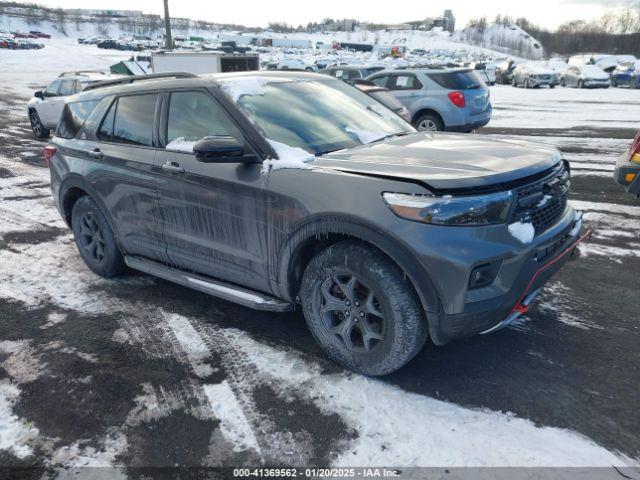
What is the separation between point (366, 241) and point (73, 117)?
140 inches

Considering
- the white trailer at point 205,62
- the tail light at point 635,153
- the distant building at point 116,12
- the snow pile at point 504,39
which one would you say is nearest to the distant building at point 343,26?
the snow pile at point 504,39

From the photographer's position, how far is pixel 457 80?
38.4 feet

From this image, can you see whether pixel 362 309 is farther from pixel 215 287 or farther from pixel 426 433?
pixel 215 287

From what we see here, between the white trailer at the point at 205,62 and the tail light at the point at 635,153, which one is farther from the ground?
the white trailer at the point at 205,62

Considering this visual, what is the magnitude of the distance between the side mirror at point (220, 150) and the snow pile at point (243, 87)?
47cm

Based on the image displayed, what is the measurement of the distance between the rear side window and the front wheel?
9.62m

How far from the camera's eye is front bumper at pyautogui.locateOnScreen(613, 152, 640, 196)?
18.8 feet

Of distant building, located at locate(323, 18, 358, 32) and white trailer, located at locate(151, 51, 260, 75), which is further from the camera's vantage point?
distant building, located at locate(323, 18, 358, 32)

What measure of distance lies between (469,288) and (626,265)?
2910 mm

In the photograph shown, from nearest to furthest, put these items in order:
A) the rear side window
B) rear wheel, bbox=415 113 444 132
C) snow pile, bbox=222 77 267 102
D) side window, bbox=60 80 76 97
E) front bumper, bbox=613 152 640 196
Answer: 1. snow pile, bbox=222 77 267 102
2. front bumper, bbox=613 152 640 196
3. the rear side window
4. rear wheel, bbox=415 113 444 132
5. side window, bbox=60 80 76 97

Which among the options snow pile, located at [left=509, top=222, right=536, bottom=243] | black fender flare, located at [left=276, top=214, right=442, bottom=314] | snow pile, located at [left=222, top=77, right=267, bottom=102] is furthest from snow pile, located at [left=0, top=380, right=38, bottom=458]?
snow pile, located at [left=509, top=222, right=536, bottom=243]

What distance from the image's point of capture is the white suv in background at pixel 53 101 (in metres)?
13.4

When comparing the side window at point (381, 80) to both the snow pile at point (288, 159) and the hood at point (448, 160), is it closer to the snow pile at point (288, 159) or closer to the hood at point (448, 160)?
the hood at point (448, 160)

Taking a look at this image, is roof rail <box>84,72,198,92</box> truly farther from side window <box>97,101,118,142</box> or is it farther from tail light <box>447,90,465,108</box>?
tail light <box>447,90,465,108</box>
